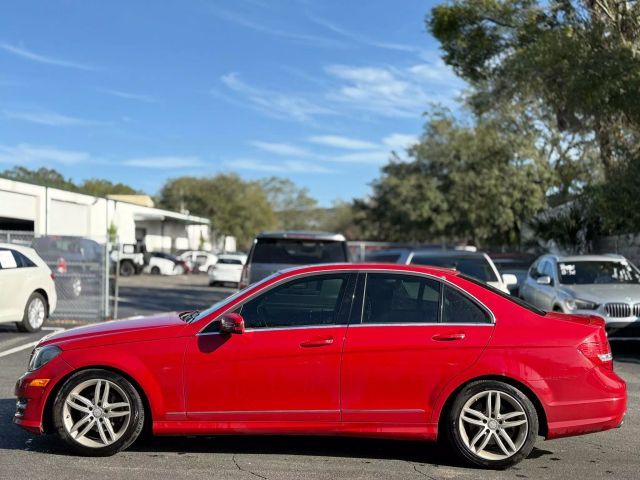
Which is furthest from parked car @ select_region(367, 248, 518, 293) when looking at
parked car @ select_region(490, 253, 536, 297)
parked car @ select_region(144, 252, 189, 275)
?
parked car @ select_region(144, 252, 189, 275)

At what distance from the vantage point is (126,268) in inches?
1512

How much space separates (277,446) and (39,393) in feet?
6.30

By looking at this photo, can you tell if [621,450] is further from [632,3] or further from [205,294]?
[205,294]

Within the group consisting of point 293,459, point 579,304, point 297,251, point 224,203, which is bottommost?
point 293,459

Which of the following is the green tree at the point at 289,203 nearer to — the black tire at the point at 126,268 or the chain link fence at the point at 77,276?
the black tire at the point at 126,268

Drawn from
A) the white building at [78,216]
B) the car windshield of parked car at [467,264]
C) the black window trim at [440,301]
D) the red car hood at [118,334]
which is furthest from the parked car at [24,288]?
the white building at [78,216]

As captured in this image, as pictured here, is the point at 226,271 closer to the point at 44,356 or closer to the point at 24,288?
the point at 24,288

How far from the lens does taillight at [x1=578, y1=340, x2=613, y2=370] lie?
5680mm

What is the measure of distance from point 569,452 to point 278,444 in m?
2.41

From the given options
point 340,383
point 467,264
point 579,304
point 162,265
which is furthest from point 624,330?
point 162,265

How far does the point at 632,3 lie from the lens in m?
17.0

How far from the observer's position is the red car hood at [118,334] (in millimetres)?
5727

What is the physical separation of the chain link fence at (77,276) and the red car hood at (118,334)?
943 cm

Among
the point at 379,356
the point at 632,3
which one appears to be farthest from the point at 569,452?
the point at 632,3
